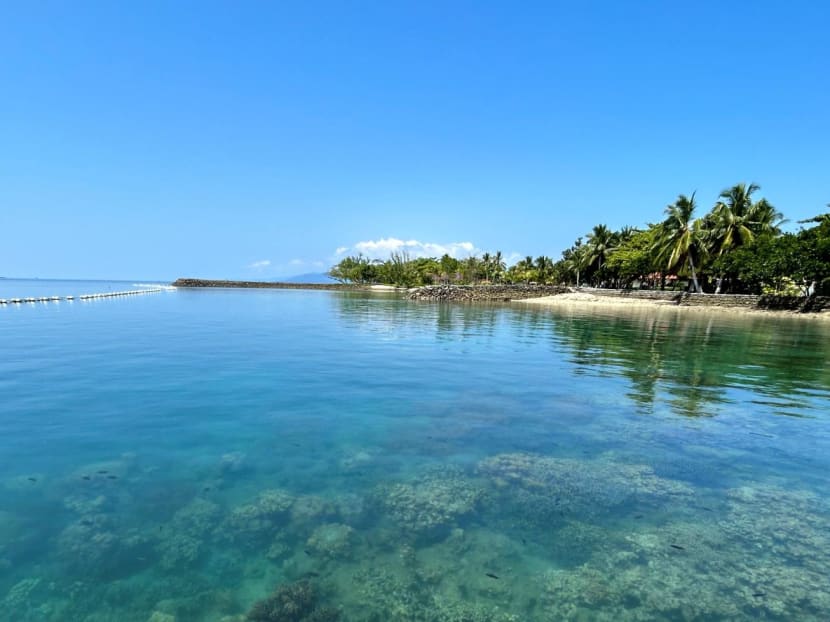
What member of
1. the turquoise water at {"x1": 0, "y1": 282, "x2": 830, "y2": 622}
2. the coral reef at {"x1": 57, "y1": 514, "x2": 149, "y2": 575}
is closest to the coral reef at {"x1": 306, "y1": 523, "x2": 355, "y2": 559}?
the turquoise water at {"x1": 0, "y1": 282, "x2": 830, "y2": 622}

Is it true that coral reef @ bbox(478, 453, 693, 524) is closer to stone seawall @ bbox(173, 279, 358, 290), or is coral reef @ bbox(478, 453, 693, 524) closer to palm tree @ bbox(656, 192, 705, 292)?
palm tree @ bbox(656, 192, 705, 292)

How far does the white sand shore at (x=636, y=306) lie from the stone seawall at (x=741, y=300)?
2.75ft

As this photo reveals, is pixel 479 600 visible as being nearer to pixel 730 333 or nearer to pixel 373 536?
pixel 373 536

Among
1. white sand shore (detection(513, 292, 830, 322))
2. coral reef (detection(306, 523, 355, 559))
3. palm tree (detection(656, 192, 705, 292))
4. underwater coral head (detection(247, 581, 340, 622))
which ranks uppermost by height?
palm tree (detection(656, 192, 705, 292))

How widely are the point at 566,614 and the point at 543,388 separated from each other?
1024 centimetres

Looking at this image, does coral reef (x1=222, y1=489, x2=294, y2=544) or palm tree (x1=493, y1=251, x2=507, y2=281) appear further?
palm tree (x1=493, y1=251, x2=507, y2=281)

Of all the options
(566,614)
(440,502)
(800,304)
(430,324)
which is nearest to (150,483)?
(440,502)

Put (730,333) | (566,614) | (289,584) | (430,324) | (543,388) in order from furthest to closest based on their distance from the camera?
(430,324) → (730,333) → (543,388) → (289,584) → (566,614)

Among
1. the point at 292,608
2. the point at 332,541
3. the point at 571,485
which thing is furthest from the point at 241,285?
the point at 292,608

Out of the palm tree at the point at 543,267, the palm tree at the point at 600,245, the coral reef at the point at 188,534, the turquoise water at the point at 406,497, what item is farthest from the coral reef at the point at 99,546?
the palm tree at the point at 543,267

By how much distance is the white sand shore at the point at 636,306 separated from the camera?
52312 millimetres

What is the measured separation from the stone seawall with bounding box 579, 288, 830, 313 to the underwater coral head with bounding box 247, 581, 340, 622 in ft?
218

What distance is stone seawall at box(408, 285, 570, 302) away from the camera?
3217 inches

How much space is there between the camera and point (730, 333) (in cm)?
3309
